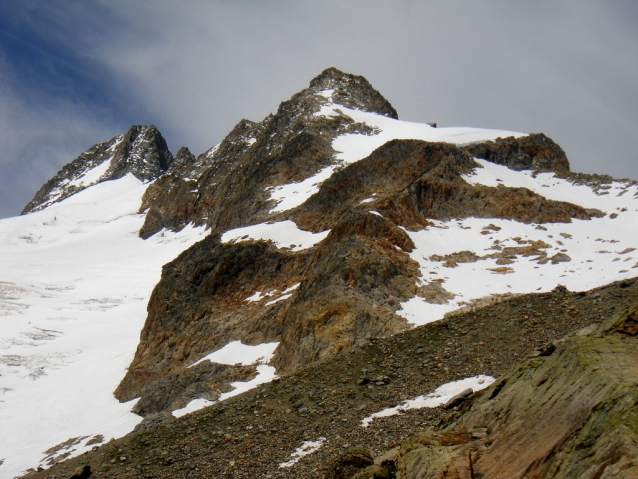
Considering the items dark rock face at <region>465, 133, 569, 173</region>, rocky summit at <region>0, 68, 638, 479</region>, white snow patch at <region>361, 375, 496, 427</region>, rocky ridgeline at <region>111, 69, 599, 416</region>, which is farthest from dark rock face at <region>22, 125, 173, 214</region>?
white snow patch at <region>361, 375, 496, 427</region>

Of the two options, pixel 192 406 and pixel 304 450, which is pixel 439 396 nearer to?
pixel 304 450

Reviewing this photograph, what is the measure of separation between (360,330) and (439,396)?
7503 mm

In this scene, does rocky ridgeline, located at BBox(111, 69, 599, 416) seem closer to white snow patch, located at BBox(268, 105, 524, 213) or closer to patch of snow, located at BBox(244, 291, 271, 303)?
patch of snow, located at BBox(244, 291, 271, 303)

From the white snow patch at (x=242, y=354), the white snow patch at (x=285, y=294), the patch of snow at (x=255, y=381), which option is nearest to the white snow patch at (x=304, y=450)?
the patch of snow at (x=255, y=381)

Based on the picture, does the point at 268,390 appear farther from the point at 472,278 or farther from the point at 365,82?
the point at 365,82

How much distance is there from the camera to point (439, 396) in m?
17.0

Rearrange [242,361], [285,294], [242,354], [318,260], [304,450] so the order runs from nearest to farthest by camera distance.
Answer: [304,450]
[242,361]
[242,354]
[318,260]
[285,294]

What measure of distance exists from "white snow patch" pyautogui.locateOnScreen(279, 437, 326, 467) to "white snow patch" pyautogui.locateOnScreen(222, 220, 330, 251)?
71.4 feet

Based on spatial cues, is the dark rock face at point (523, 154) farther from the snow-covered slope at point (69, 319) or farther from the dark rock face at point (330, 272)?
the snow-covered slope at point (69, 319)

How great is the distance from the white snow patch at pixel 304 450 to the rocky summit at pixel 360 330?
0.32ft

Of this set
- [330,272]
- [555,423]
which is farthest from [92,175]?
[555,423]

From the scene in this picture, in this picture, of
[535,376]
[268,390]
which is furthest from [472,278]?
[535,376]

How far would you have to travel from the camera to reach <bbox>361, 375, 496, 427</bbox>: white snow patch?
16719mm

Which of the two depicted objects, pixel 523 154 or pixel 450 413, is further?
pixel 523 154
